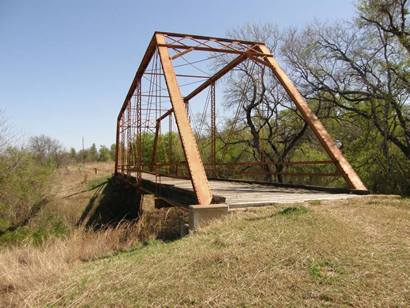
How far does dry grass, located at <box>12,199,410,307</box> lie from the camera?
11.7 ft

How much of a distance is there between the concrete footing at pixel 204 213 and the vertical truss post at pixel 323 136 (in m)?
4.21

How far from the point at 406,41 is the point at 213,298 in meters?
14.3

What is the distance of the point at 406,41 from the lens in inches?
532

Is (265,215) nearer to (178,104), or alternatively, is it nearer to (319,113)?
(178,104)

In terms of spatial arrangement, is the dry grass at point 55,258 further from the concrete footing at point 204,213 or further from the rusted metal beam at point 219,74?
the rusted metal beam at point 219,74

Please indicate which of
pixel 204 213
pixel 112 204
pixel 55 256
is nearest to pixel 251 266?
pixel 204 213

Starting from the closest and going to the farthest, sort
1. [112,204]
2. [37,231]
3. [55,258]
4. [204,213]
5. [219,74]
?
[55,258]
[204,213]
[219,74]
[37,231]
[112,204]

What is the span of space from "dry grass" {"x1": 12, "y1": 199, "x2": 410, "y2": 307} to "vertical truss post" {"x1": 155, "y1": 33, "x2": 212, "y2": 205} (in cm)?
101

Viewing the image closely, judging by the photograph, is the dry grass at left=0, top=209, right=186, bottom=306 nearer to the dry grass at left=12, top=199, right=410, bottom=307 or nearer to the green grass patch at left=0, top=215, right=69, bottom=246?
the dry grass at left=12, top=199, right=410, bottom=307

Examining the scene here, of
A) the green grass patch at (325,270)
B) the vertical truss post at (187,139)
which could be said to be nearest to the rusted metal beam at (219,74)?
the vertical truss post at (187,139)

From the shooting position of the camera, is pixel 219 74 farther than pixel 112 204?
No

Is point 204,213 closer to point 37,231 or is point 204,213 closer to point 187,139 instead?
point 187,139

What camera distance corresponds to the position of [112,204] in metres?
27.8

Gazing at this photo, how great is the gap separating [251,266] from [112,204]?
25.2 meters
